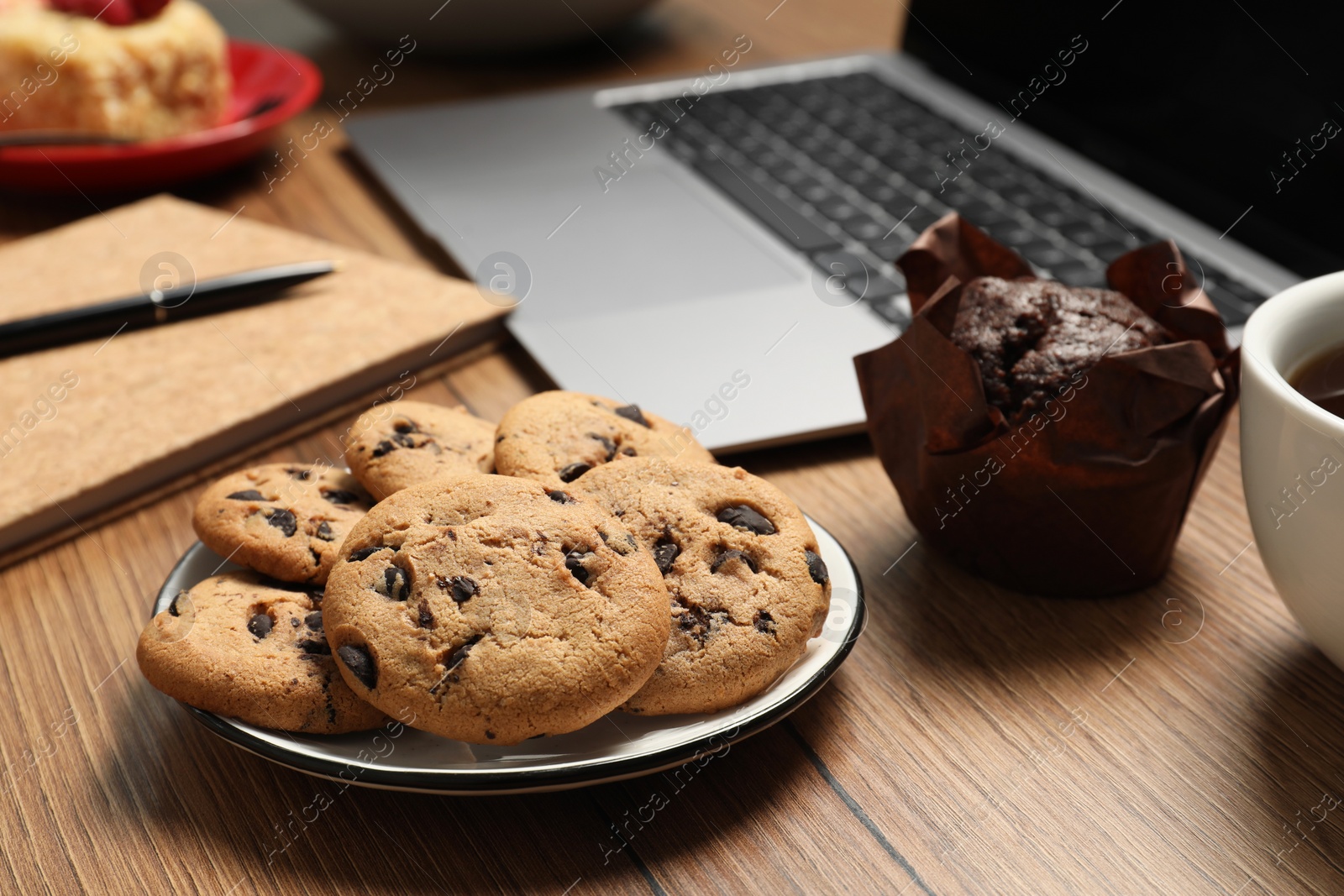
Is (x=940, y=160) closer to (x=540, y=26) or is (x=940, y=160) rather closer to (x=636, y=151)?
(x=636, y=151)

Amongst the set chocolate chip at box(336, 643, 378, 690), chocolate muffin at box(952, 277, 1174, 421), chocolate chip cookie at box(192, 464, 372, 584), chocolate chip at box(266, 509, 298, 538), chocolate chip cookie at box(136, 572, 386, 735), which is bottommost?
chocolate chip cookie at box(136, 572, 386, 735)

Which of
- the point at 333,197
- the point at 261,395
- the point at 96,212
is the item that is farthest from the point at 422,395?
the point at 96,212

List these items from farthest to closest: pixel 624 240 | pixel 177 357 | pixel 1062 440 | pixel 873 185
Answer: pixel 873 185 → pixel 624 240 → pixel 177 357 → pixel 1062 440

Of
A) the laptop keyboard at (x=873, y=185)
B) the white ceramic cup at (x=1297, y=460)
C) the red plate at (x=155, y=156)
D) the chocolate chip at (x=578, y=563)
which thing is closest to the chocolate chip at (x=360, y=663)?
the chocolate chip at (x=578, y=563)

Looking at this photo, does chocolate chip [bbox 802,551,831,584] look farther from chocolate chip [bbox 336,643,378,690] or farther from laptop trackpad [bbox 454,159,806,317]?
laptop trackpad [bbox 454,159,806,317]

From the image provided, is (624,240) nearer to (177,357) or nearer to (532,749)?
(177,357)

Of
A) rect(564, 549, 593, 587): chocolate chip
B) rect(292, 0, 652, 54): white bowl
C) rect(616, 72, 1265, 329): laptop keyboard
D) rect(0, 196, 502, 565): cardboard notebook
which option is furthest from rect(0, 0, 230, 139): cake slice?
rect(564, 549, 593, 587): chocolate chip

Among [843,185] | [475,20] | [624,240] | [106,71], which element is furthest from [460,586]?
[475,20]
